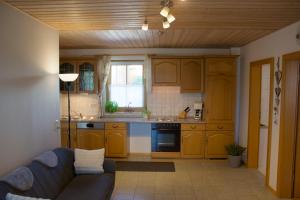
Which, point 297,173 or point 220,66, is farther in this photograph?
point 220,66

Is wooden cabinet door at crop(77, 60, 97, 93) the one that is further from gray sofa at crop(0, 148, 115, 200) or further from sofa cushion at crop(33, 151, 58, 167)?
sofa cushion at crop(33, 151, 58, 167)

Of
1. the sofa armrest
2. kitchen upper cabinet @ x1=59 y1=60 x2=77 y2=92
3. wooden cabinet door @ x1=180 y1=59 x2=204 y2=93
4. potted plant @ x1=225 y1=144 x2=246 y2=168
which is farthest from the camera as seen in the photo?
kitchen upper cabinet @ x1=59 y1=60 x2=77 y2=92

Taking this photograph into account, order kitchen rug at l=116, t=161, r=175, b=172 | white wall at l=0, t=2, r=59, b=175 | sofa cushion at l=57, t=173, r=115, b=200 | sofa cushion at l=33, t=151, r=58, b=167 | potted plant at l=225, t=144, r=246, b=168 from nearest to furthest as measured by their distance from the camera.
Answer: white wall at l=0, t=2, r=59, b=175 < sofa cushion at l=57, t=173, r=115, b=200 < sofa cushion at l=33, t=151, r=58, b=167 < kitchen rug at l=116, t=161, r=175, b=172 < potted plant at l=225, t=144, r=246, b=168

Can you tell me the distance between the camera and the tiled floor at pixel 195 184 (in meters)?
3.70

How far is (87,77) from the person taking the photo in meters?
5.65

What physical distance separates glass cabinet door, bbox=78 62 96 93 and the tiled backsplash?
272 mm

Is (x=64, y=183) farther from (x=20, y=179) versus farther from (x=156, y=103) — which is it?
(x=156, y=103)

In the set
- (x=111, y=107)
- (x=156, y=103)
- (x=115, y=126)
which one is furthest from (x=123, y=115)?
(x=156, y=103)

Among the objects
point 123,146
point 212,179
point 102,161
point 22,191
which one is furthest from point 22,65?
point 212,179

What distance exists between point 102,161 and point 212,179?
2.03 m

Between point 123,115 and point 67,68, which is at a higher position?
point 67,68

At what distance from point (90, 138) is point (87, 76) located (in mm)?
1399

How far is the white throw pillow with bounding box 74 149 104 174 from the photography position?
3.37 m

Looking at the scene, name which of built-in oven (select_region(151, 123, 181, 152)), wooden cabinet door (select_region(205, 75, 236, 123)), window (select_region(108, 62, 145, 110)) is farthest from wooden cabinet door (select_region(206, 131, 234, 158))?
window (select_region(108, 62, 145, 110))
